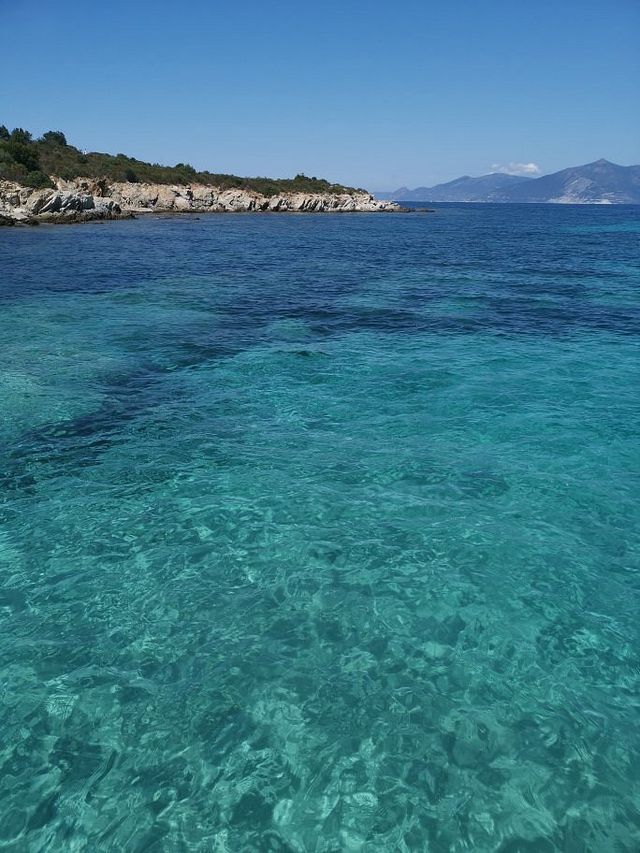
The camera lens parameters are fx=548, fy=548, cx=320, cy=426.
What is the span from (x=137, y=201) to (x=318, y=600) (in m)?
118

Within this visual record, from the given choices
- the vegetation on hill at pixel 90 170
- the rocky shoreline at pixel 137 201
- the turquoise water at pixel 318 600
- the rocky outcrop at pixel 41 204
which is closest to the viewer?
the turquoise water at pixel 318 600

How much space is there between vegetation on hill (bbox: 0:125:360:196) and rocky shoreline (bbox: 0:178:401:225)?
289cm

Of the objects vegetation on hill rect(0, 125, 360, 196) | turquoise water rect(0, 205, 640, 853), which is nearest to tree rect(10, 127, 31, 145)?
vegetation on hill rect(0, 125, 360, 196)

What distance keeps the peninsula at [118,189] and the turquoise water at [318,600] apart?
68449 millimetres

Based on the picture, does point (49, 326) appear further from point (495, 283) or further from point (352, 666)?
point (495, 283)

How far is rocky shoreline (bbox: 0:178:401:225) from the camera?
7562cm

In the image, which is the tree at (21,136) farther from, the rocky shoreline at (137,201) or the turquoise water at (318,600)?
the turquoise water at (318,600)

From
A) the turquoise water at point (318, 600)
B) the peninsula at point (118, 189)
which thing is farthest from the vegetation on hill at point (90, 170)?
the turquoise water at point (318, 600)

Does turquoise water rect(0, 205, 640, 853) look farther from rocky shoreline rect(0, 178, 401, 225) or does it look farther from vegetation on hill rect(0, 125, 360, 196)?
vegetation on hill rect(0, 125, 360, 196)

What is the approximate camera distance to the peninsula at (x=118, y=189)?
77.6m

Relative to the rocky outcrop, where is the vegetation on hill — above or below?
above

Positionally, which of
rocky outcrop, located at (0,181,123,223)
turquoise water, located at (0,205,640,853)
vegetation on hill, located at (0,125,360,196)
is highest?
vegetation on hill, located at (0,125,360,196)

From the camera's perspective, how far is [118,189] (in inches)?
4296

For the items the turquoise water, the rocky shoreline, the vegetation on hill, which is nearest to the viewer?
Answer: the turquoise water
